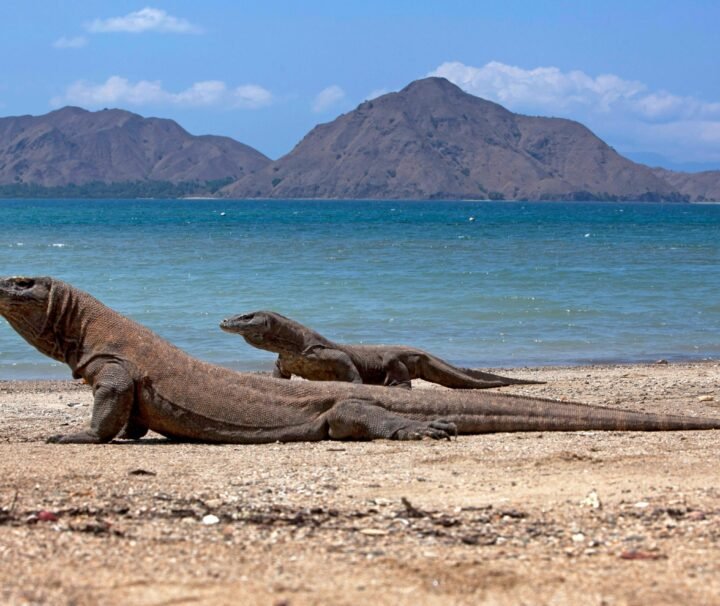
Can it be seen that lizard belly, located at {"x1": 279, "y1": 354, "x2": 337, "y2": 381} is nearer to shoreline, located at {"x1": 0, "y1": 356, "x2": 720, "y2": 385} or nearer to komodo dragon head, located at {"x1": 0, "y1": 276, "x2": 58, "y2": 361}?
komodo dragon head, located at {"x1": 0, "y1": 276, "x2": 58, "y2": 361}

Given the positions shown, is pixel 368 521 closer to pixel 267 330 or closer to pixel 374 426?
pixel 374 426

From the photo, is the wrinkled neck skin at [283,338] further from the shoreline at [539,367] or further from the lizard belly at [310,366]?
the shoreline at [539,367]

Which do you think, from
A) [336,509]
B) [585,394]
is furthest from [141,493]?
[585,394]

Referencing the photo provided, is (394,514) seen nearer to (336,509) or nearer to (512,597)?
(336,509)

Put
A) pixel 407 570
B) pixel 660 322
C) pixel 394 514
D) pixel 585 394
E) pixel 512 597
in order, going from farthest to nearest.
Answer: pixel 660 322 → pixel 585 394 → pixel 394 514 → pixel 407 570 → pixel 512 597

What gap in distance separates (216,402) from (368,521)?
3034mm

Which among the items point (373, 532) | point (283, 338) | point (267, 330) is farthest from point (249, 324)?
point (373, 532)

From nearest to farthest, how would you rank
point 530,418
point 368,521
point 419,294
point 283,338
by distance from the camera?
1. point 368,521
2. point 530,418
3. point 283,338
4. point 419,294

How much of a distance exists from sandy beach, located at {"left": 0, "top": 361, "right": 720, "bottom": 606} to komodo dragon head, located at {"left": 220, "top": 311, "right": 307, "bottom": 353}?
7.69 ft

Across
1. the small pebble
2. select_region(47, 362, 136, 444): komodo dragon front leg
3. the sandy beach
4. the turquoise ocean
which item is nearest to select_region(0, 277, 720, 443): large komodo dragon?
select_region(47, 362, 136, 444): komodo dragon front leg

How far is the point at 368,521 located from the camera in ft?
17.2

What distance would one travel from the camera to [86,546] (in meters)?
4.68

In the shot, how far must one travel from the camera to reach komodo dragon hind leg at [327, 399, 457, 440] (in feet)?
26.5

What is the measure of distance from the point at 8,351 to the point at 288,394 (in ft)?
31.2
